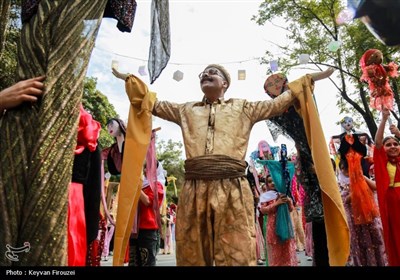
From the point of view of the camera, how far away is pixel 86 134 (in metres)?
2.91

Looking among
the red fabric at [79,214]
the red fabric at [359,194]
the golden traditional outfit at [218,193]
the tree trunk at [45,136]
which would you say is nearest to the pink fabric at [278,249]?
the red fabric at [359,194]

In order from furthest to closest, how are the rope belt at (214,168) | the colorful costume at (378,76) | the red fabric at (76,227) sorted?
the colorful costume at (378,76), the rope belt at (214,168), the red fabric at (76,227)

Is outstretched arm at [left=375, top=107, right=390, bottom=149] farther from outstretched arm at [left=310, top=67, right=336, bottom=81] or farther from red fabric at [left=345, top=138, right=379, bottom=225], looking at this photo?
outstretched arm at [left=310, top=67, right=336, bottom=81]

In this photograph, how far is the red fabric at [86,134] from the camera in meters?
2.89

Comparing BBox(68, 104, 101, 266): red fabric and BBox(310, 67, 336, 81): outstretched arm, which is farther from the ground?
BBox(310, 67, 336, 81): outstretched arm

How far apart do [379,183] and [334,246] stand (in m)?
2.04

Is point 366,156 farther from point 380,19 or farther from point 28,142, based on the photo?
point 28,142

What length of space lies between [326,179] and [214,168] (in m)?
0.89

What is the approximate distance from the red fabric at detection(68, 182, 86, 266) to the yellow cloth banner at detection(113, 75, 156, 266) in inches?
10.1

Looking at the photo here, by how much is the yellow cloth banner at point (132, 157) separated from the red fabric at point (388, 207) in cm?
295

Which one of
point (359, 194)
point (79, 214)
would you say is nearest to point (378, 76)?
point (359, 194)

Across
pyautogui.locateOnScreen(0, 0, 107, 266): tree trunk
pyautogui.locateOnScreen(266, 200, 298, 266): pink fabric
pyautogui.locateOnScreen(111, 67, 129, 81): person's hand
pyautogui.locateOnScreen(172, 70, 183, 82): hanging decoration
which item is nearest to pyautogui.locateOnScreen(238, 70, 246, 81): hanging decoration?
pyautogui.locateOnScreen(172, 70, 183, 82): hanging decoration

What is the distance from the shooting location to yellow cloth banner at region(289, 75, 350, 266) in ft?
9.42

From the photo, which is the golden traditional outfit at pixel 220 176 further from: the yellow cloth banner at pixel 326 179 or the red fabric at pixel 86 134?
the red fabric at pixel 86 134
